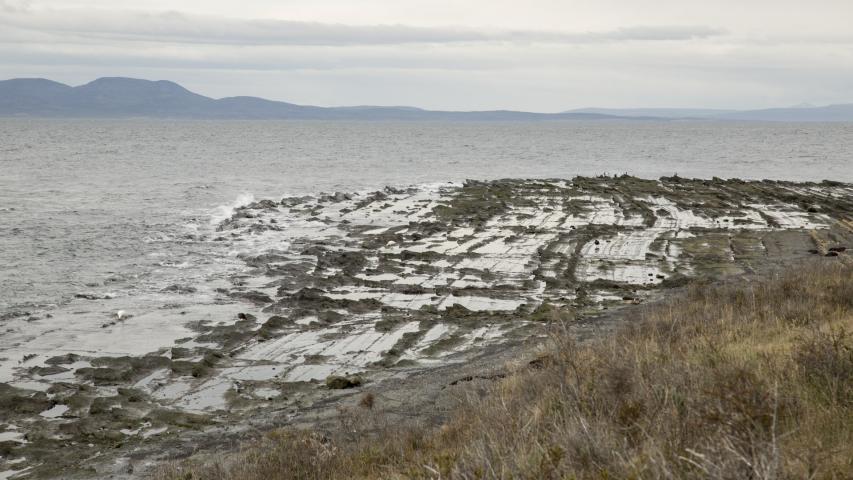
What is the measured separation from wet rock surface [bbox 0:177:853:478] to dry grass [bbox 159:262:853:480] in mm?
2017

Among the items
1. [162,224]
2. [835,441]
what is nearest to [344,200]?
[162,224]

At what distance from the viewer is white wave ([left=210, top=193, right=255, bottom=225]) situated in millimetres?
33062

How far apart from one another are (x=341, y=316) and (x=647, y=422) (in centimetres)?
1091

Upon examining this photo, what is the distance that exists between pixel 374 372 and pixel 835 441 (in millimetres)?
7990

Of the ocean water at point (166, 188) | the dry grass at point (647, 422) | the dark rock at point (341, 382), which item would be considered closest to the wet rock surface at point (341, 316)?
the dark rock at point (341, 382)

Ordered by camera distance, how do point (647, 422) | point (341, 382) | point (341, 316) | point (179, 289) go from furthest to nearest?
point (179, 289) < point (341, 316) < point (341, 382) < point (647, 422)

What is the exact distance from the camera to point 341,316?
16.2 m

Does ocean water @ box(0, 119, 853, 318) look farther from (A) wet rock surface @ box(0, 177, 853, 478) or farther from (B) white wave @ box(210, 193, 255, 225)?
(A) wet rock surface @ box(0, 177, 853, 478)

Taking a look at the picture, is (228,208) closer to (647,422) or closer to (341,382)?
(341,382)

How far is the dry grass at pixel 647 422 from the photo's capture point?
4.94m

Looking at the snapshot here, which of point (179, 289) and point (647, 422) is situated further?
point (179, 289)

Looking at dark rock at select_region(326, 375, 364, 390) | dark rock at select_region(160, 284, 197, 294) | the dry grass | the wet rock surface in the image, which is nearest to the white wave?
the wet rock surface

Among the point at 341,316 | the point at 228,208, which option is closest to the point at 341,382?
the point at 341,316

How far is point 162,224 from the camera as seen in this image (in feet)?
103
